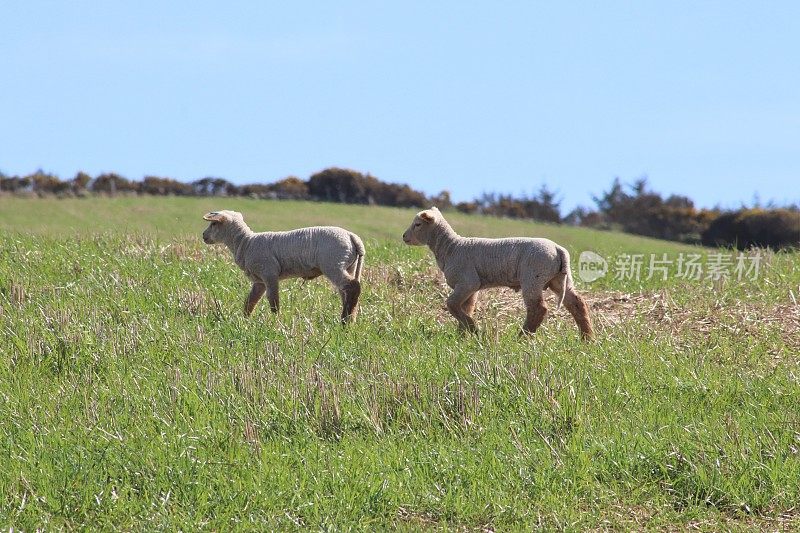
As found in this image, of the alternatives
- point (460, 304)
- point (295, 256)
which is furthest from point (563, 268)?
point (295, 256)

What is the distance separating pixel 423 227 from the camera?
12461 mm

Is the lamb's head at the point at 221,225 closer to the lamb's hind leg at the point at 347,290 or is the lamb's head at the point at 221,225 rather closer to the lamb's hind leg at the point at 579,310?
the lamb's hind leg at the point at 347,290

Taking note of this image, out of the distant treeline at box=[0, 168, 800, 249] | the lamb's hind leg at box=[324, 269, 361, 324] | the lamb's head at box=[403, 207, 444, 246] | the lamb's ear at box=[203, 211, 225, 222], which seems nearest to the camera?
the lamb's hind leg at box=[324, 269, 361, 324]

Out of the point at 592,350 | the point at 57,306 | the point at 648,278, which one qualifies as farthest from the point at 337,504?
the point at 648,278

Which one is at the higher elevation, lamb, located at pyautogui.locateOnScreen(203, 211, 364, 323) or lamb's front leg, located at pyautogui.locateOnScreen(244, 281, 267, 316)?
lamb, located at pyautogui.locateOnScreen(203, 211, 364, 323)

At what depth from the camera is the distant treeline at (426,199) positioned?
5328cm

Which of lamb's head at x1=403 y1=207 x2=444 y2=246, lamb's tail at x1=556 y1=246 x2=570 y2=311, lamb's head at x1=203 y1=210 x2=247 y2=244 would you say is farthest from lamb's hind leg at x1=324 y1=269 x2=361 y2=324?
lamb's tail at x1=556 y1=246 x2=570 y2=311

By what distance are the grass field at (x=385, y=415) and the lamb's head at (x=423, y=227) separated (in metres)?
1.00

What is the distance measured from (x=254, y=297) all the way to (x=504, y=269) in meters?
3.07

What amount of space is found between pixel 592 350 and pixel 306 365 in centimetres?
295

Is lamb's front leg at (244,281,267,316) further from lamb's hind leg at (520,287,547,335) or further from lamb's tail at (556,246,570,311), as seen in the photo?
lamb's tail at (556,246,570,311)

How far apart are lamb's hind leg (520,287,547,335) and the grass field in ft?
1.07

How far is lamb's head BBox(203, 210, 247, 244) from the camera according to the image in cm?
1323

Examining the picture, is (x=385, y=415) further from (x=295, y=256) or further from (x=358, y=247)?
(x=295, y=256)
